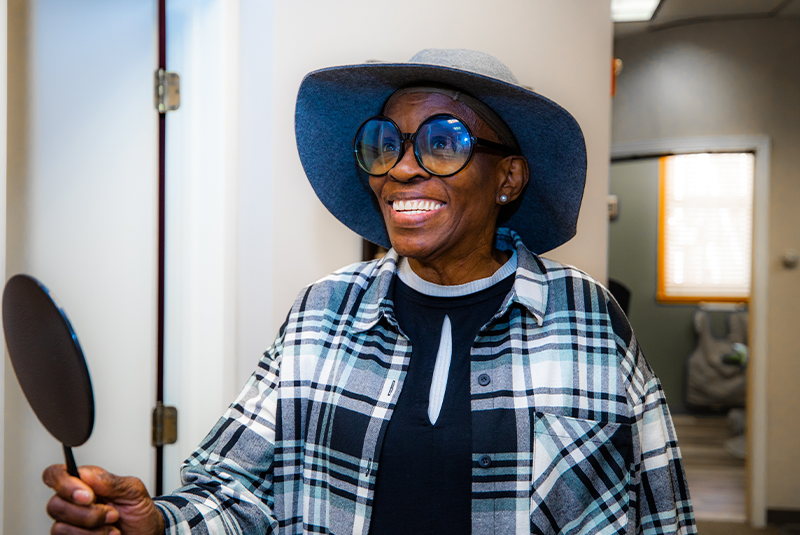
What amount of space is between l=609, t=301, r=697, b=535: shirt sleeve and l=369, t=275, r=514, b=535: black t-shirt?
0.81 ft

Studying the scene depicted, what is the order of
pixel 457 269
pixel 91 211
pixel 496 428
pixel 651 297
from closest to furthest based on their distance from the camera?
pixel 496 428
pixel 457 269
pixel 91 211
pixel 651 297

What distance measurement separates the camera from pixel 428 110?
3.05 ft

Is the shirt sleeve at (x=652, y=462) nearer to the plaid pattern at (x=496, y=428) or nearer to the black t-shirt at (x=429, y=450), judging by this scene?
the plaid pattern at (x=496, y=428)

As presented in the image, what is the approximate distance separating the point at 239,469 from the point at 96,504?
0.30 metres

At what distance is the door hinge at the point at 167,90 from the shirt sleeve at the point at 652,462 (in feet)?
3.82

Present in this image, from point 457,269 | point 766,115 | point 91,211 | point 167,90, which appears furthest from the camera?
point 766,115

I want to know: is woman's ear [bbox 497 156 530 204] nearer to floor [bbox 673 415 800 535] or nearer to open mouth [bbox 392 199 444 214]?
open mouth [bbox 392 199 444 214]

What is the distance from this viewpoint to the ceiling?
3352 mm

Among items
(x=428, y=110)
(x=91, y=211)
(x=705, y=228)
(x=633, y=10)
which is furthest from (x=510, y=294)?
(x=705, y=228)

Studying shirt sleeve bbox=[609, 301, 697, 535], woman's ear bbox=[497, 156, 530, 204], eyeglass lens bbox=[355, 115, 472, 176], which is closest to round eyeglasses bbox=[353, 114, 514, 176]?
eyeglass lens bbox=[355, 115, 472, 176]

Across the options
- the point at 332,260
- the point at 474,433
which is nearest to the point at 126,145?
the point at 332,260

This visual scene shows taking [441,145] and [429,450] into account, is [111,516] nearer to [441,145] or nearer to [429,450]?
[429,450]

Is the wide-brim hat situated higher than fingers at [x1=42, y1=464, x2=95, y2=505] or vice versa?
the wide-brim hat

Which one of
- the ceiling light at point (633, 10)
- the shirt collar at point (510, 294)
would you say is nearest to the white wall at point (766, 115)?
the ceiling light at point (633, 10)
